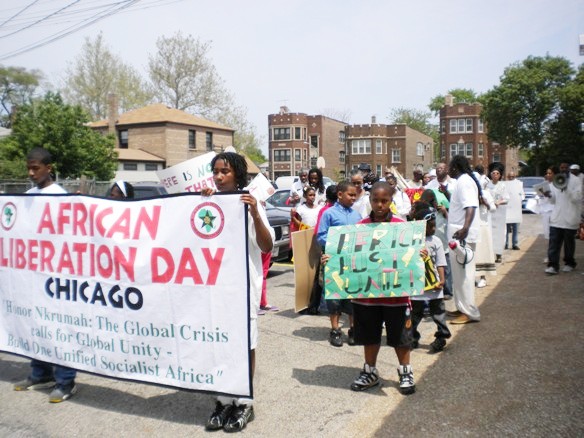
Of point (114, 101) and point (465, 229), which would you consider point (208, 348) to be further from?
point (114, 101)

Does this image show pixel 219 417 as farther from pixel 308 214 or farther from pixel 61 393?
pixel 308 214

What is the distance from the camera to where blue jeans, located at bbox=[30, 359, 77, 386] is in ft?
14.0

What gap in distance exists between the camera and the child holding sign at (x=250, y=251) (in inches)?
141

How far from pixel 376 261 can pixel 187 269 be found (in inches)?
56.2

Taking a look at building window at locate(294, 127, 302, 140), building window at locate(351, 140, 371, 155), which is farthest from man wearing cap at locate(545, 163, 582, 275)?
building window at locate(351, 140, 371, 155)

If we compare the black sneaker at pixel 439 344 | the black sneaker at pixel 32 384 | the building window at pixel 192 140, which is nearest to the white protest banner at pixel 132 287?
the black sneaker at pixel 32 384

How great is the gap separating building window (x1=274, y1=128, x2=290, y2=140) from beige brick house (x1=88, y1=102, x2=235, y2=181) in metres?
19.7

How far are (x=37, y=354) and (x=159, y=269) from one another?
1.51m

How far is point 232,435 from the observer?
356 centimetres

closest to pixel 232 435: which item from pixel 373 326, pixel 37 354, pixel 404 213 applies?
pixel 373 326

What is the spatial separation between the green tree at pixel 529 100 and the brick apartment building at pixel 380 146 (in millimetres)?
16456

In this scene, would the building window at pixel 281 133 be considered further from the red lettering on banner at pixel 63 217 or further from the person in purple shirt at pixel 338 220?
the red lettering on banner at pixel 63 217

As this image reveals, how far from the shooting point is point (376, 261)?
4.06 m

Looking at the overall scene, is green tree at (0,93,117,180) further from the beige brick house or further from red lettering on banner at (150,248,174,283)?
red lettering on banner at (150,248,174,283)
